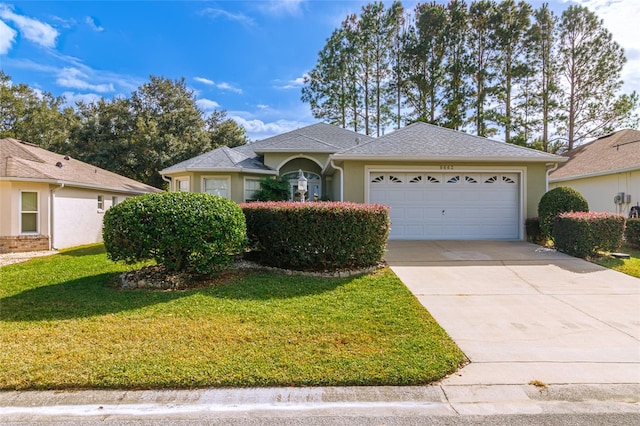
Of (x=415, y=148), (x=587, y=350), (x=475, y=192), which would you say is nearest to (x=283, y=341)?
(x=587, y=350)

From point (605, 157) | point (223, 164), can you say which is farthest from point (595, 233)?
point (223, 164)

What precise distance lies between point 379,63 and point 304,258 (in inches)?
909

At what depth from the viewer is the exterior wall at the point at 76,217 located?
11633 mm

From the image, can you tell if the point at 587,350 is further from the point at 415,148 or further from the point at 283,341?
the point at 415,148

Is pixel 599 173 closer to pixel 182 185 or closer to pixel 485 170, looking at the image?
pixel 485 170

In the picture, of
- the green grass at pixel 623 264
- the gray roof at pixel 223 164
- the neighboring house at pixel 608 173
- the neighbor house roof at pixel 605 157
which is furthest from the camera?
the gray roof at pixel 223 164

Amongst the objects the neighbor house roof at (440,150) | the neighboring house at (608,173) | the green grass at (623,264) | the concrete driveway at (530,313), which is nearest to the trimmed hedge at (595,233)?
the green grass at (623,264)

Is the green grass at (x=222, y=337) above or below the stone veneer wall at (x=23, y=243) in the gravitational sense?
below

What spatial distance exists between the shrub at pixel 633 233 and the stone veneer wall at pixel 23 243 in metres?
19.4

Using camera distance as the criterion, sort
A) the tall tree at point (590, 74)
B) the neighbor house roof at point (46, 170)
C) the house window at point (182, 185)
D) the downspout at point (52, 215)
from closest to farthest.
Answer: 1. the neighbor house roof at point (46, 170)
2. the downspout at point (52, 215)
3. the house window at point (182, 185)
4. the tall tree at point (590, 74)

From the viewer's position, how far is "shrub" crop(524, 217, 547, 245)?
10472 millimetres

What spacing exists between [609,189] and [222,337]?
1724cm

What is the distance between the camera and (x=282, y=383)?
118 inches

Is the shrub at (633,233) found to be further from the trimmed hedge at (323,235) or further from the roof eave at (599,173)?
the trimmed hedge at (323,235)
